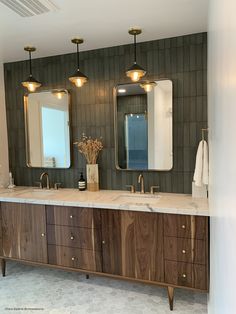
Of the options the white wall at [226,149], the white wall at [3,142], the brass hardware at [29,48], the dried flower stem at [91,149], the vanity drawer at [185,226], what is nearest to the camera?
the white wall at [226,149]

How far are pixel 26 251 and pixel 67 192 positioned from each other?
2.46 feet

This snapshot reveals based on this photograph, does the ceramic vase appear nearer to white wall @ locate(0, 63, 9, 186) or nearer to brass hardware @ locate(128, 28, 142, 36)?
white wall @ locate(0, 63, 9, 186)

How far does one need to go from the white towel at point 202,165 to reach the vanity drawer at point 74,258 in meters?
1.17

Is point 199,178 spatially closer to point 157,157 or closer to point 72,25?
point 157,157

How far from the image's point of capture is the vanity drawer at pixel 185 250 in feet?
6.91

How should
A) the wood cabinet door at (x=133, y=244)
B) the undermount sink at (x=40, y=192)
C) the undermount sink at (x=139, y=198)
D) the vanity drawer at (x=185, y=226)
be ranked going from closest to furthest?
the vanity drawer at (x=185, y=226), the wood cabinet door at (x=133, y=244), the undermount sink at (x=139, y=198), the undermount sink at (x=40, y=192)

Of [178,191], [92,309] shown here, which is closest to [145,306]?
[92,309]

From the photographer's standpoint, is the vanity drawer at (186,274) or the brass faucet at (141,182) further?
the brass faucet at (141,182)

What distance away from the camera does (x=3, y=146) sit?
11.1 ft

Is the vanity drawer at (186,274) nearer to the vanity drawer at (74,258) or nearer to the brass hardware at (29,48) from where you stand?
the vanity drawer at (74,258)

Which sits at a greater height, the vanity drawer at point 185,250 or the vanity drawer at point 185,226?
the vanity drawer at point 185,226

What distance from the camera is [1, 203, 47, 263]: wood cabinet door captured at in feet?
8.76

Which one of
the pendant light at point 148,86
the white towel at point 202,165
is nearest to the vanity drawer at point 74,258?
the white towel at point 202,165

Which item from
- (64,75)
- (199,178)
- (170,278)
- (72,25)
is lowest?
(170,278)
